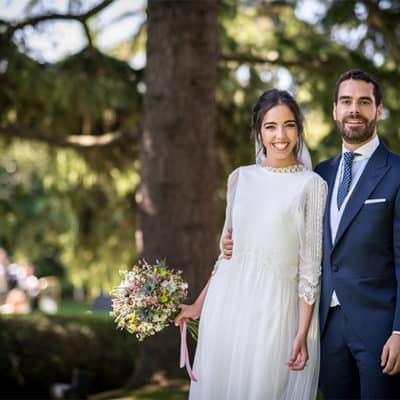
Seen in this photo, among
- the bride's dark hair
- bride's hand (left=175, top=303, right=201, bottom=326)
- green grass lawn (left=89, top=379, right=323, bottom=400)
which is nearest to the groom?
the bride's dark hair

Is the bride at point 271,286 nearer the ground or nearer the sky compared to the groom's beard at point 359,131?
nearer the ground

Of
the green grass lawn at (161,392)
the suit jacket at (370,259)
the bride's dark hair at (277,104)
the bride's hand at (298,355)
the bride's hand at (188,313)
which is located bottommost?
the green grass lawn at (161,392)

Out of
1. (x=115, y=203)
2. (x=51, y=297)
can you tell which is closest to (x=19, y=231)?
(x=115, y=203)

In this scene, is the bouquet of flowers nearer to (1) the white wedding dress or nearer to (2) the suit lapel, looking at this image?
(1) the white wedding dress

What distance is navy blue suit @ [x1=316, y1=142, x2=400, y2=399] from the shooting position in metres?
3.11

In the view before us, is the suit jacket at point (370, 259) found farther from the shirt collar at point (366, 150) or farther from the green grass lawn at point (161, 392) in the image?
the green grass lawn at point (161, 392)

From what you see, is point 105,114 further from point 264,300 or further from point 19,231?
point 264,300

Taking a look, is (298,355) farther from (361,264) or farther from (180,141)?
(180,141)

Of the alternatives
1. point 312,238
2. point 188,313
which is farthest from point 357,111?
point 188,313

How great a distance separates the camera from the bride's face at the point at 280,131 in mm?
3445

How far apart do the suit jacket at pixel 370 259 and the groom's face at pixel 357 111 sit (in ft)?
0.63

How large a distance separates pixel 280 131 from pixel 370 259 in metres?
0.76

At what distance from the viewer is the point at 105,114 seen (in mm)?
9000

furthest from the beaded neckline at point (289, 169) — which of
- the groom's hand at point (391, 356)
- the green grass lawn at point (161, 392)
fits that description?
the green grass lawn at point (161, 392)
